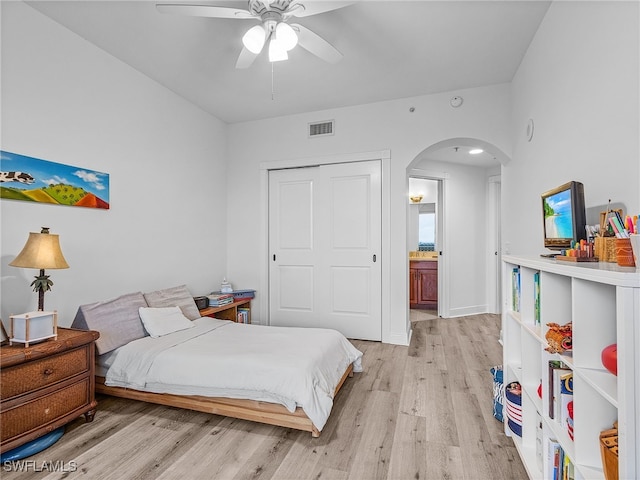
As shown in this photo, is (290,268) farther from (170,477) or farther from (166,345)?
(170,477)

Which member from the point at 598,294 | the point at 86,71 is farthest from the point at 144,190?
the point at 598,294

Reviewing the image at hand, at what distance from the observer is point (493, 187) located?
566 cm

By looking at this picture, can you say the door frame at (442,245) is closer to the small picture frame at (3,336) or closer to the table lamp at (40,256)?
the table lamp at (40,256)

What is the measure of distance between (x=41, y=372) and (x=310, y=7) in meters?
2.56

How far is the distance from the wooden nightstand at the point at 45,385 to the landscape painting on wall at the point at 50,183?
3.16 ft

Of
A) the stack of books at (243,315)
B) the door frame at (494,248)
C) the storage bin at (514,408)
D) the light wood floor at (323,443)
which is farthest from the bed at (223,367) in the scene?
the door frame at (494,248)

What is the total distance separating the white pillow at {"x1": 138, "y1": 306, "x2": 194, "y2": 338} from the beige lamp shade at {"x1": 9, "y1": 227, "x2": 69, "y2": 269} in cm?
84

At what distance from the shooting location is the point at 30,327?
1.93 m

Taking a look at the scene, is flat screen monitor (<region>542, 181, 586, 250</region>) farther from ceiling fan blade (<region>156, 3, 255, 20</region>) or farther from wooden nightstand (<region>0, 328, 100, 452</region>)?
wooden nightstand (<region>0, 328, 100, 452</region>)

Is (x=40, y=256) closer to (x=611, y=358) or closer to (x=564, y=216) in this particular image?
(x=611, y=358)

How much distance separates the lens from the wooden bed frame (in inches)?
79.4

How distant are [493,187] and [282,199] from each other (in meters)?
3.73

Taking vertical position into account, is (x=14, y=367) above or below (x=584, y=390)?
below

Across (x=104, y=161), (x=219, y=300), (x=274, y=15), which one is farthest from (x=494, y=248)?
(x=104, y=161)
